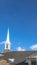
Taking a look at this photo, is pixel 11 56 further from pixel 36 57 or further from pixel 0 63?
pixel 0 63

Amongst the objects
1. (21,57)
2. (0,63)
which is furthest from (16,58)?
(0,63)

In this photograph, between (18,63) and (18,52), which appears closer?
(18,63)

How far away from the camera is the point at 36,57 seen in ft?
107

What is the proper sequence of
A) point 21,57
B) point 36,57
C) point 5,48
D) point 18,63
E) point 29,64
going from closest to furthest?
point 36,57 → point 29,64 → point 18,63 → point 21,57 → point 5,48

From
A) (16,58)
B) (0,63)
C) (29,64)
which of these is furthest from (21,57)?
(0,63)

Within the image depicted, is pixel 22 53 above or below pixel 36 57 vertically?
above

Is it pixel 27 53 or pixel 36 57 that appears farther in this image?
pixel 27 53

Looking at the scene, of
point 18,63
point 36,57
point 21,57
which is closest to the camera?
point 36,57

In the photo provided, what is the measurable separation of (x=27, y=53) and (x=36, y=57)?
1317 cm

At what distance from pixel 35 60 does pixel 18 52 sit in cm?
1416

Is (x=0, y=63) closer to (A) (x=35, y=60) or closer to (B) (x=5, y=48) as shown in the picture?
(A) (x=35, y=60)

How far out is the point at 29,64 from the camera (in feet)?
114

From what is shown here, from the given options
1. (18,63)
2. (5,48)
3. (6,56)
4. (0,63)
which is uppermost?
(5,48)

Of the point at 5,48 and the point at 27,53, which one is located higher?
the point at 5,48
